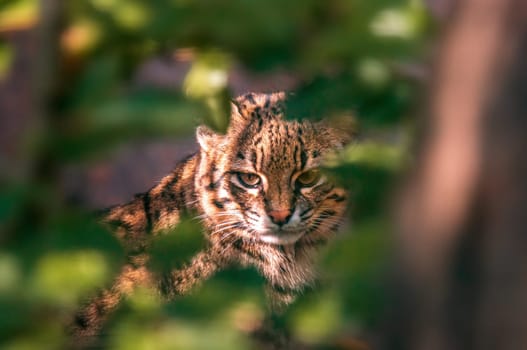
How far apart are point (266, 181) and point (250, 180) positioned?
0.06 meters

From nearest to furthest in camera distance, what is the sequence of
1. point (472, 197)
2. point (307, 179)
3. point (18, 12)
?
1. point (472, 197)
2. point (18, 12)
3. point (307, 179)

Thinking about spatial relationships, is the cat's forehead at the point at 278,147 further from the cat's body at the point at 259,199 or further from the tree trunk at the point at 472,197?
the tree trunk at the point at 472,197

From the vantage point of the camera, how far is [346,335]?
115 centimetres

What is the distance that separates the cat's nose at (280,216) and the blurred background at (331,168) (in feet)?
6.08

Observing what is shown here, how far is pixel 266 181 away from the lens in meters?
3.11

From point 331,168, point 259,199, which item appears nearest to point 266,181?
point 259,199

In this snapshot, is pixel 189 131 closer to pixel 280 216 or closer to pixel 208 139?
pixel 280 216

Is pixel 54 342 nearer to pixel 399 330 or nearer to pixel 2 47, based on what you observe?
pixel 399 330

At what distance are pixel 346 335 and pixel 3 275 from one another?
0.36m

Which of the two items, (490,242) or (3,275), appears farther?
(3,275)

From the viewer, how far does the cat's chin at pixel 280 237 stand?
124 inches

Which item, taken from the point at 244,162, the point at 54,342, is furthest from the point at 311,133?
the point at 54,342

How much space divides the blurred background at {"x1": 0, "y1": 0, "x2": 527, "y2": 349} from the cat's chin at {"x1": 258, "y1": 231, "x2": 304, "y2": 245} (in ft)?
6.32

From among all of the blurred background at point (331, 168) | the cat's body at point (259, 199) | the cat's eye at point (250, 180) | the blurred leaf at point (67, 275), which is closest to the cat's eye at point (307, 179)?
the cat's body at point (259, 199)
